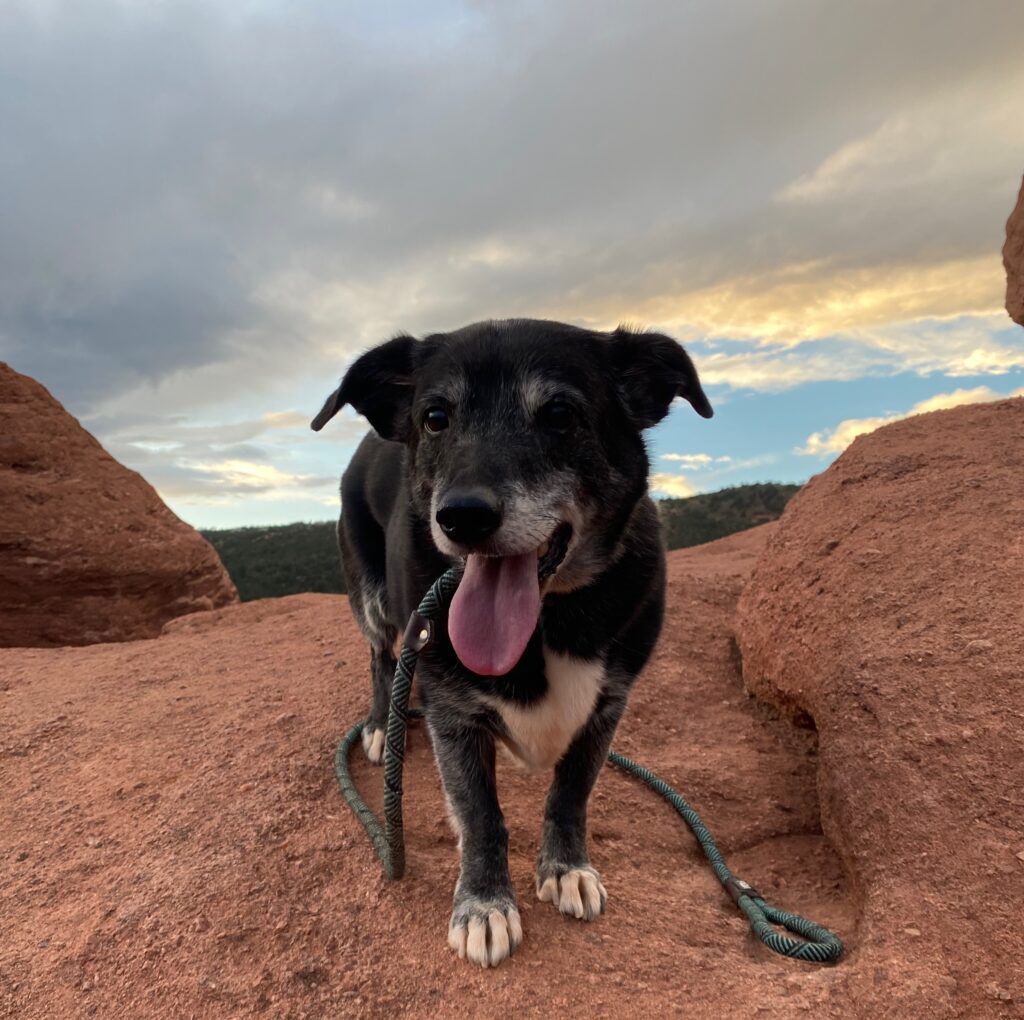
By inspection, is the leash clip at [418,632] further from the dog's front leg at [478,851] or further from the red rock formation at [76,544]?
the red rock formation at [76,544]

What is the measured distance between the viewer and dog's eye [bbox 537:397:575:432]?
2.97m

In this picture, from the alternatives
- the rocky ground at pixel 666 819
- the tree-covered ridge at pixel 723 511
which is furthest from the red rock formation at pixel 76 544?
the tree-covered ridge at pixel 723 511

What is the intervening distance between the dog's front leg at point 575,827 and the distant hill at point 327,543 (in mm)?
14703

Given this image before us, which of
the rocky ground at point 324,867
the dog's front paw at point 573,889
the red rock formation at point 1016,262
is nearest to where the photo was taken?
the rocky ground at point 324,867

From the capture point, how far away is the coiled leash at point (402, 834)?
9.14 ft

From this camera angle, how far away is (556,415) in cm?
299

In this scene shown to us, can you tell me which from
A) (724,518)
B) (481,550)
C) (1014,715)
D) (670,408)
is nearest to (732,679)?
(1014,715)

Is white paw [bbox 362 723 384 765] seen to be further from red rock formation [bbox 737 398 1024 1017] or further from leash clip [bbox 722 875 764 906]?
red rock formation [bbox 737 398 1024 1017]

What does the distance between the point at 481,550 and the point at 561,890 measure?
57.0 inches

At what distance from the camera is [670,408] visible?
137 inches

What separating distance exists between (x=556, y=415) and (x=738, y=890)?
2.19 metres

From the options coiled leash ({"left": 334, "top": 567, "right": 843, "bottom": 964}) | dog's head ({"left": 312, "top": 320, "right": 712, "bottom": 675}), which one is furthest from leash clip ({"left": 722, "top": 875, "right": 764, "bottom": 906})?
dog's head ({"left": 312, "top": 320, "right": 712, "bottom": 675})

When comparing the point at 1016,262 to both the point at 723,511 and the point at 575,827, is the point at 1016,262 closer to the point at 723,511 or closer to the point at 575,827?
the point at 575,827

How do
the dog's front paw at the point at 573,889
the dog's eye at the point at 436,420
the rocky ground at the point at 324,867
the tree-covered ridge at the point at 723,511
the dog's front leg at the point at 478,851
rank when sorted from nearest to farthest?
the rocky ground at the point at 324,867 < the dog's front leg at the point at 478,851 < the dog's front paw at the point at 573,889 < the dog's eye at the point at 436,420 < the tree-covered ridge at the point at 723,511
